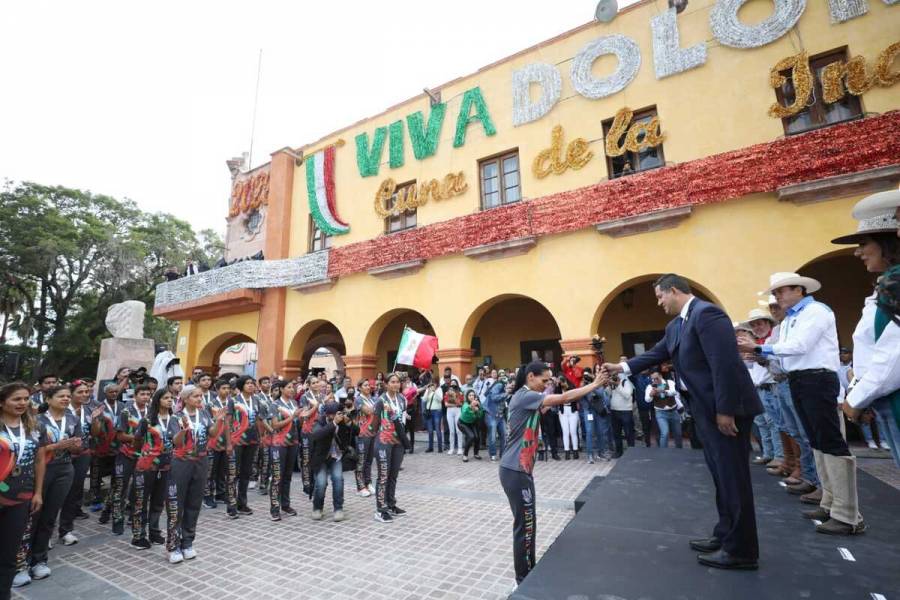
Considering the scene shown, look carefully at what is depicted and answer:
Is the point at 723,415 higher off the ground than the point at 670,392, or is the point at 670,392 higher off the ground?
the point at 723,415

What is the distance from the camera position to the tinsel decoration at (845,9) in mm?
8766

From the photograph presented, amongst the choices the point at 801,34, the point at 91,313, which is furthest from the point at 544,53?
the point at 91,313

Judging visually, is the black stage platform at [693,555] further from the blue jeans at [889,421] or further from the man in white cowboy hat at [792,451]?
the blue jeans at [889,421]

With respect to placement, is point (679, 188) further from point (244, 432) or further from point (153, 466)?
point (153, 466)

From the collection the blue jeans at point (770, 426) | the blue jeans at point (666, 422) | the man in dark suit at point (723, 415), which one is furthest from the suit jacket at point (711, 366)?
the blue jeans at point (666, 422)

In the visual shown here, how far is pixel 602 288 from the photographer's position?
10.5 metres

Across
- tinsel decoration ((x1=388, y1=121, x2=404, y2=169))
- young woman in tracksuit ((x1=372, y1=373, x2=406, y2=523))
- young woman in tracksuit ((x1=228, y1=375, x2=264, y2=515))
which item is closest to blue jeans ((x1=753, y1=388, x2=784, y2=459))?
young woman in tracksuit ((x1=372, y1=373, x2=406, y2=523))

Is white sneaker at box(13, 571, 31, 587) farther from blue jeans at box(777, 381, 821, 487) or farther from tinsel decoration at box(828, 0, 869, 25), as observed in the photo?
tinsel decoration at box(828, 0, 869, 25)

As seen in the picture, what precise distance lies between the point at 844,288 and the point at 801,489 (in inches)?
361

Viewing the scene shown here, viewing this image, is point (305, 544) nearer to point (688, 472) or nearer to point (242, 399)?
point (242, 399)

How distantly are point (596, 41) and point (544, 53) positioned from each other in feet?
4.86

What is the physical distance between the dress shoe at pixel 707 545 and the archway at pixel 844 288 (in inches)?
405

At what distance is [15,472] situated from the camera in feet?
12.1

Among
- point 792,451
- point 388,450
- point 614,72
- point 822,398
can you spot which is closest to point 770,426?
point 792,451
